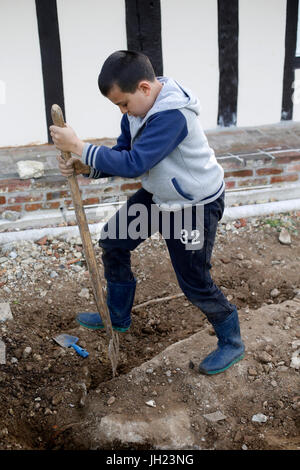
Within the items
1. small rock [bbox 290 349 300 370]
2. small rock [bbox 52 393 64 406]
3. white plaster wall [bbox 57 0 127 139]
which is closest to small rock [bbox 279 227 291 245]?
small rock [bbox 290 349 300 370]

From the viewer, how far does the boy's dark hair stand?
2.38 metres

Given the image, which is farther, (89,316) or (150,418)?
(89,316)

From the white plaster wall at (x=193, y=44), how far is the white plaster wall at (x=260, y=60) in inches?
12.0

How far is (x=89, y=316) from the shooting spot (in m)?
3.35

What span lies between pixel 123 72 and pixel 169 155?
442mm

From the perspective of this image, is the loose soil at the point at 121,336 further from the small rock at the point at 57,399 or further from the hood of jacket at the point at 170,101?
the hood of jacket at the point at 170,101

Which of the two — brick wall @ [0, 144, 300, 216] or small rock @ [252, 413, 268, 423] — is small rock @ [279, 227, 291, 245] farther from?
small rock @ [252, 413, 268, 423]

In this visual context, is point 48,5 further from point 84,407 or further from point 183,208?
point 84,407

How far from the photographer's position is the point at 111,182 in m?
4.71

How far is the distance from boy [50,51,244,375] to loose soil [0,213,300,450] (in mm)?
336

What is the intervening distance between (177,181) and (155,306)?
1.34 m

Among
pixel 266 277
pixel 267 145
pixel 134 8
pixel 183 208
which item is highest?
pixel 134 8

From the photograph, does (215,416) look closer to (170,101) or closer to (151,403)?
(151,403)
